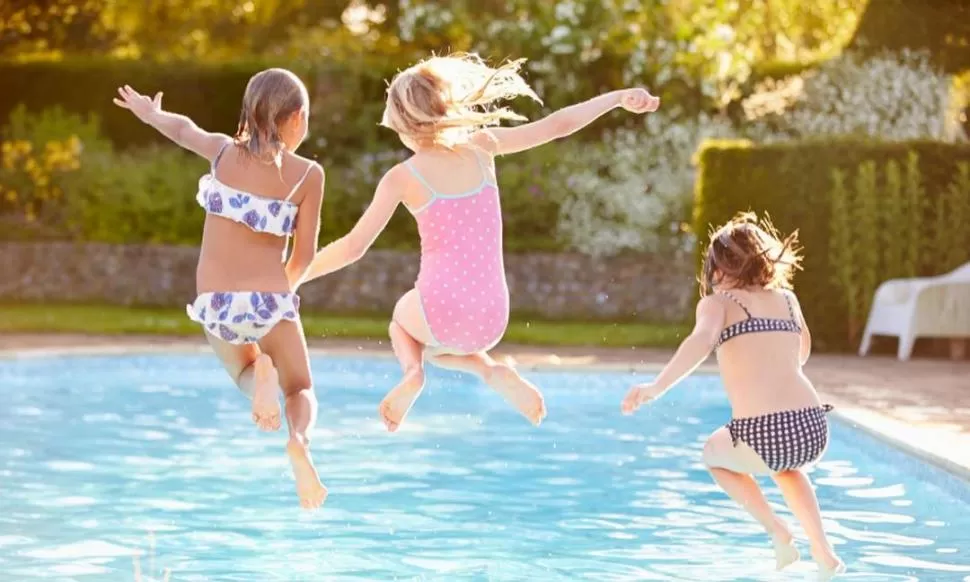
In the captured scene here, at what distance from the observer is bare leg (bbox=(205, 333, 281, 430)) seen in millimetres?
5762

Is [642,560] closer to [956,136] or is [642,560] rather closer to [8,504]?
[8,504]

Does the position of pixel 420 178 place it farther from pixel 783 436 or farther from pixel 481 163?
pixel 783 436

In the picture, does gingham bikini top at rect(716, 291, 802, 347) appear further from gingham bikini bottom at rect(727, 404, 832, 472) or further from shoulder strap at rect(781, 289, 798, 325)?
gingham bikini bottom at rect(727, 404, 832, 472)

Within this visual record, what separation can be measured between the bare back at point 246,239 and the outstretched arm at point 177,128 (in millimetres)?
83

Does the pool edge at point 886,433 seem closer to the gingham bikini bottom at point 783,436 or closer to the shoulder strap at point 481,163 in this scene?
the gingham bikini bottom at point 783,436

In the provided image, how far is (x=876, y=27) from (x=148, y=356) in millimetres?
10323

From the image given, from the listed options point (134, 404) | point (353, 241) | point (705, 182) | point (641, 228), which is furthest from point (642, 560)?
point (641, 228)

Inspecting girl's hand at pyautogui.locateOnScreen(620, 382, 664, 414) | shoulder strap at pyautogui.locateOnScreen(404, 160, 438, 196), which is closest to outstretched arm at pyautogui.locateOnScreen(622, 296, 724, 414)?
girl's hand at pyautogui.locateOnScreen(620, 382, 664, 414)

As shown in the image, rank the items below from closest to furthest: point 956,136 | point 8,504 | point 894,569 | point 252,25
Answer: point 894,569, point 8,504, point 956,136, point 252,25

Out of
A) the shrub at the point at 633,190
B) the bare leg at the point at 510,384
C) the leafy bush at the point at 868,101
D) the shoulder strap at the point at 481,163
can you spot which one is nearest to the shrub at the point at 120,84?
the shrub at the point at 633,190

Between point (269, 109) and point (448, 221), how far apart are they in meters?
0.72

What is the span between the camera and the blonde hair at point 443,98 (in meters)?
5.86

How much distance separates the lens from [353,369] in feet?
46.5

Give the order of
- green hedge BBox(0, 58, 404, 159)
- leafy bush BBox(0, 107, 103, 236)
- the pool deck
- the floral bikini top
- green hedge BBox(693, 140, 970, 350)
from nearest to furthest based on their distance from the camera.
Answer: the floral bikini top → the pool deck → green hedge BBox(693, 140, 970, 350) → leafy bush BBox(0, 107, 103, 236) → green hedge BBox(0, 58, 404, 159)
